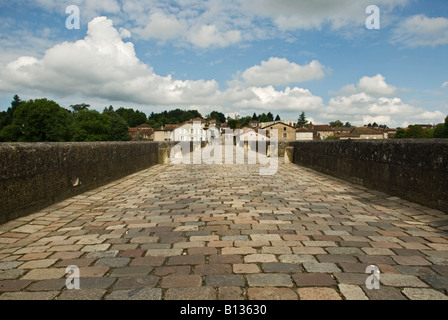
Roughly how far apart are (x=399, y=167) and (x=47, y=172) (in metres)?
5.82

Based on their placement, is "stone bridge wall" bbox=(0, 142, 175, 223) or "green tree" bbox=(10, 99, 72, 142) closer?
"stone bridge wall" bbox=(0, 142, 175, 223)

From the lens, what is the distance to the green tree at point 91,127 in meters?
65.5

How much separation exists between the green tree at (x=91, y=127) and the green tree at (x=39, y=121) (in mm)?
4013

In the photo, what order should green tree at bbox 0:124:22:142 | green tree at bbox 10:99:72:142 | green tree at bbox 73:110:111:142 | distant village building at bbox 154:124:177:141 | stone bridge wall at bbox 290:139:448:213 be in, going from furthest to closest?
distant village building at bbox 154:124:177:141, green tree at bbox 73:110:111:142, green tree at bbox 0:124:22:142, green tree at bbox 10:99:72:142, stone bridge wall at bbox 290:139:448:213

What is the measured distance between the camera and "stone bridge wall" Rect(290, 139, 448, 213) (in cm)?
452

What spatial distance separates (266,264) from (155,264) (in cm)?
94

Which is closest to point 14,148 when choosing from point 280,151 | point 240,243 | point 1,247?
point 1,247

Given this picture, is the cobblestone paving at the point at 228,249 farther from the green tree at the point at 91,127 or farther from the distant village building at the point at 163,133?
the distant village building at the point at 163,133

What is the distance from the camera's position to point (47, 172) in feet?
16.5

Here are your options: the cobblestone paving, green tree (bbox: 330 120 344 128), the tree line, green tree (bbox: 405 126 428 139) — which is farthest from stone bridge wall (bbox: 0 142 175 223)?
green tree (bbox: 330 120 344 128)

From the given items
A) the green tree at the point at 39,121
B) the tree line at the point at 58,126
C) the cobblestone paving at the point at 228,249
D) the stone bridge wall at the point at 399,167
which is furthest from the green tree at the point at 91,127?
the cobblestone paving at the point at 228,249

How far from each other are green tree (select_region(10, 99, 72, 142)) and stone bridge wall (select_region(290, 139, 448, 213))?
2342 inches

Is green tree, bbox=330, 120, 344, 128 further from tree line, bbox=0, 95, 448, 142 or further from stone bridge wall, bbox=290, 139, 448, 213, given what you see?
stone bridge wall, bbox=290, 139, 448, 213
